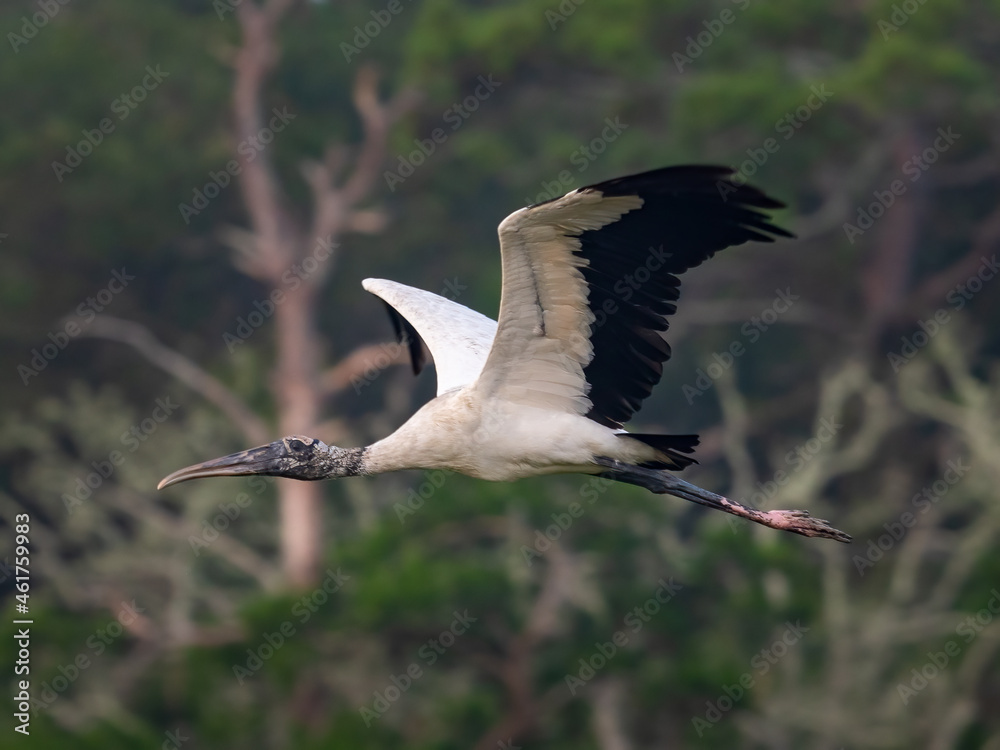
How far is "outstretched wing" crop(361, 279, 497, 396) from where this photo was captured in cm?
661

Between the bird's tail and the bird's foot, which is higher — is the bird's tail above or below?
above

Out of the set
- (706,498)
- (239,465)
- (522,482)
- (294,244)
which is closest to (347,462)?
(239,465)

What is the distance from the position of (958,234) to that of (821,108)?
295 centimetres

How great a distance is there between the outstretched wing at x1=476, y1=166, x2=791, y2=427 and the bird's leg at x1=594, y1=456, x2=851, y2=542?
18cm

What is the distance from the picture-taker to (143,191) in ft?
55.9

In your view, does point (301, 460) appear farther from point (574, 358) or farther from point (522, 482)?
point (522, 482)

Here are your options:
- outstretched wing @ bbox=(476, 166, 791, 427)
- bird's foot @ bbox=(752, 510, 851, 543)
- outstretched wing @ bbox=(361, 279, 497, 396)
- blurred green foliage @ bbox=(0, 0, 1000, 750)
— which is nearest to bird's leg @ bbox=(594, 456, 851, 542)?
bird's foot @ bbox=(752, 510, 851, 543)

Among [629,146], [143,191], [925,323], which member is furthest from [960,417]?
[143,191]

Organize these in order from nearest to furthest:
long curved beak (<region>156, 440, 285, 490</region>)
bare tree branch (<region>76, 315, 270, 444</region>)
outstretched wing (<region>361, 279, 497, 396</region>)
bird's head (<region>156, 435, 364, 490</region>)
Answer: long curved beak (<region>156, 440, 285, 490</region>) < bird's head (<region>156, 435, 364, 490</region>) < outstretched wing (<region>361, 279, 497, 396</region>) < bare tree branch (<region>76, 315, 270, 444</region>)

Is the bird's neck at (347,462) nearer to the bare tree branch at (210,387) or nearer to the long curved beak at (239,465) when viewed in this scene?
the long curved beak at (239,465)

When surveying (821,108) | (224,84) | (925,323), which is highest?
(224,84)

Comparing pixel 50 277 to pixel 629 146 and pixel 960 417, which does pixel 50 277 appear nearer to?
pixel 629 146

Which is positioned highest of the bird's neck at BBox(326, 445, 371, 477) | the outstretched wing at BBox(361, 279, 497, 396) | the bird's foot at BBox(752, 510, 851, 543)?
the outstretched wing at BBox(361, 279, 497, 396)

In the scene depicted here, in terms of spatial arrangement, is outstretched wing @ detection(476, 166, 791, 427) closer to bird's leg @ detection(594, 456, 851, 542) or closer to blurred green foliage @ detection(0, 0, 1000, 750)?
bird's leg @ detection(594, 456, 851, 542)
